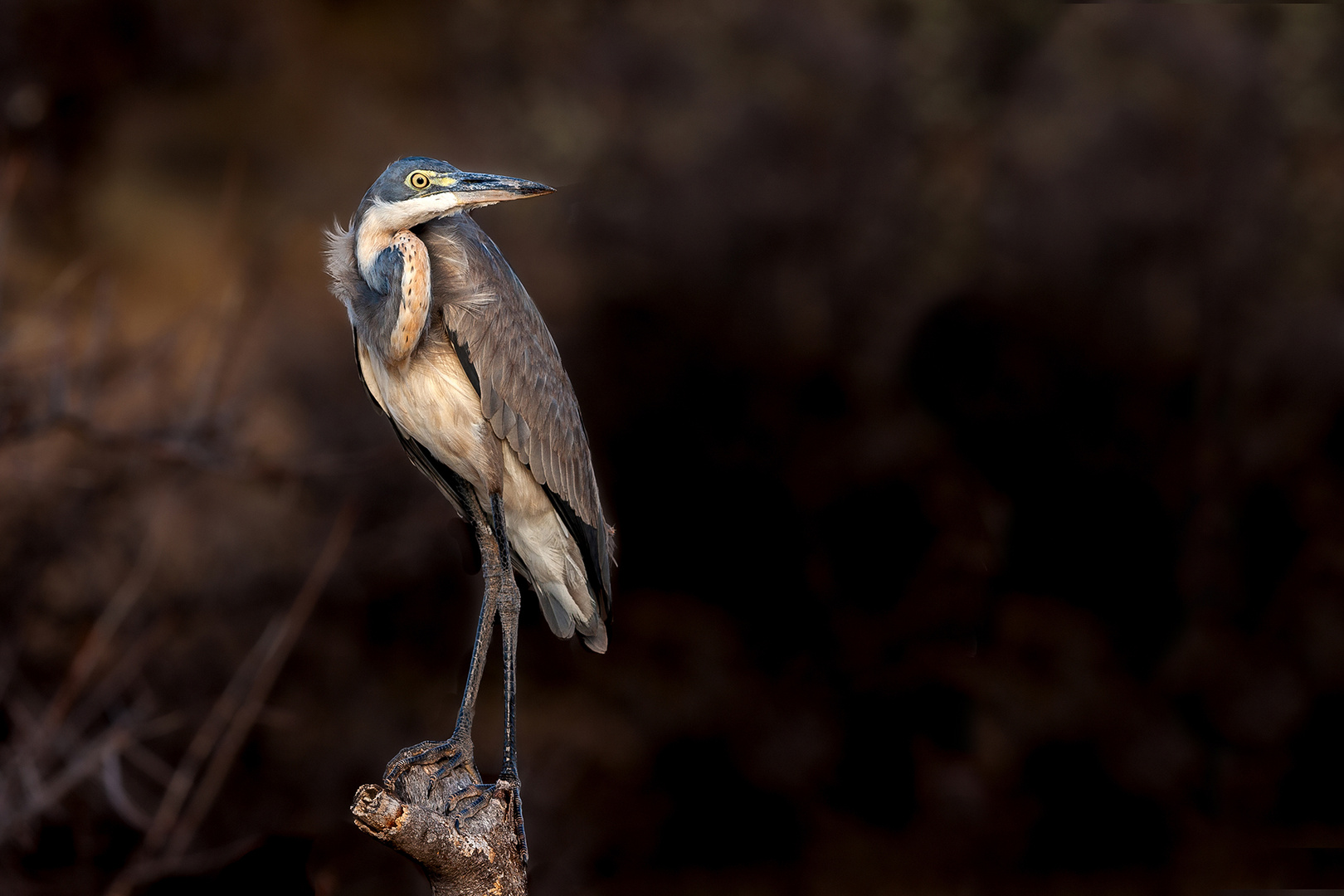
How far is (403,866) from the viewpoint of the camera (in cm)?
443

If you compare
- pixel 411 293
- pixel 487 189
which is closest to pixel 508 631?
pixel 411 293

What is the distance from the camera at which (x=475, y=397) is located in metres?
1.50

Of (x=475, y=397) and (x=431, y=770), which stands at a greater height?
(x=475, y=397)

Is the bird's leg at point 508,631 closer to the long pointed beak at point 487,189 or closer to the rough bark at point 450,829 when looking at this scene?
the rough bark at point 450,829

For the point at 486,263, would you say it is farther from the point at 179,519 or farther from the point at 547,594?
the point at 179,519

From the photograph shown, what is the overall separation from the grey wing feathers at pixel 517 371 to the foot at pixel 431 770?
1.14ft

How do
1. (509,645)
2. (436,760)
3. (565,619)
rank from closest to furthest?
(436,760)
(509,645)
(565,619)

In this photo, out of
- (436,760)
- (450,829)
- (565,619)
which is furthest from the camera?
(565,619)

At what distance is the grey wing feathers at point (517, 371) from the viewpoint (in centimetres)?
146

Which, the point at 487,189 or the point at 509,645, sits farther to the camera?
the point at 509,645

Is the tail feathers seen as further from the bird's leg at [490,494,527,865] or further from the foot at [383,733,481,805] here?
the foot at [383,733,481,805]

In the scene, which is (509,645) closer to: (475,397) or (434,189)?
(475,397)

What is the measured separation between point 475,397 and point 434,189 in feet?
0.97

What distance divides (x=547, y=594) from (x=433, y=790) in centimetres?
44
